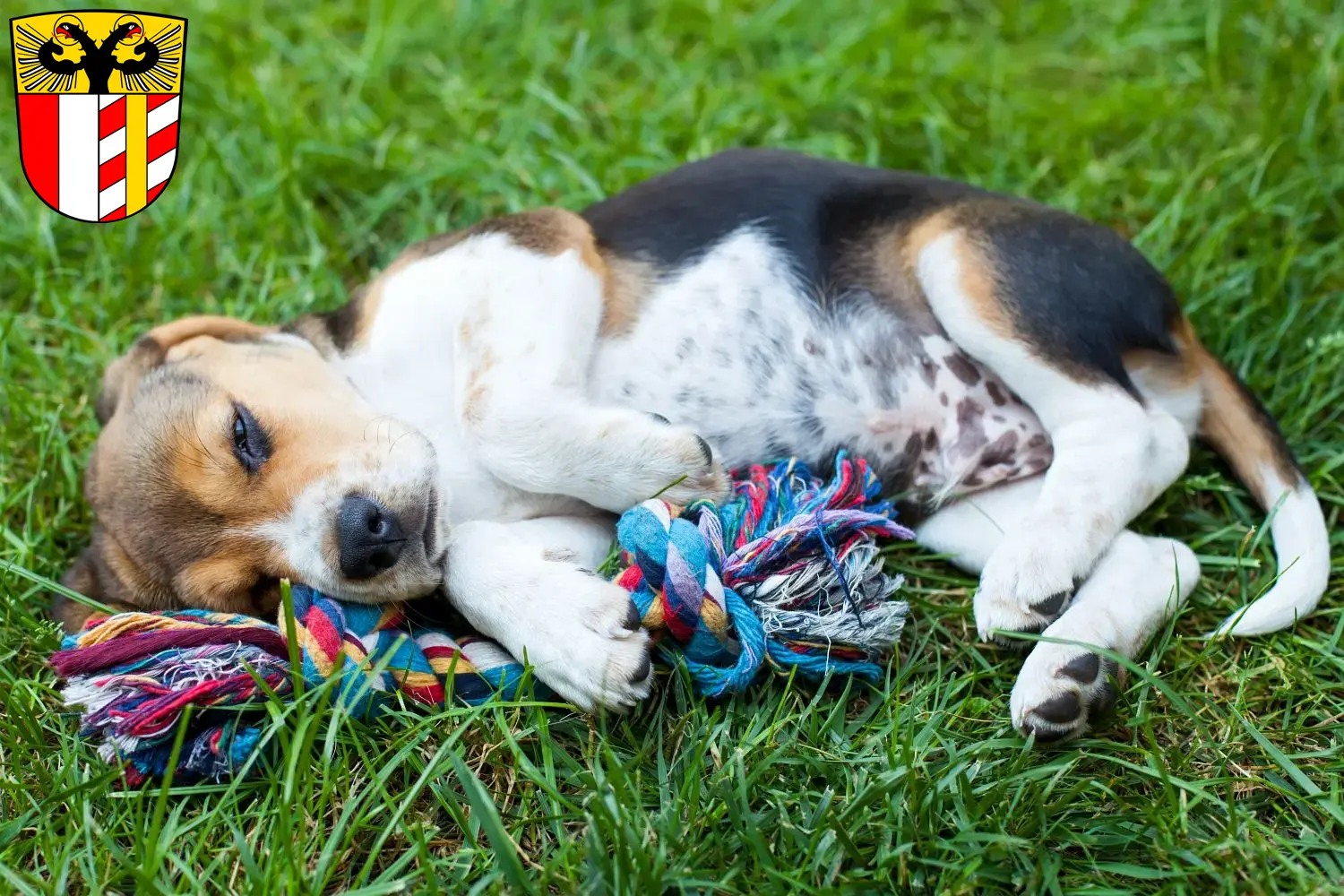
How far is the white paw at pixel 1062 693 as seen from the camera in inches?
108

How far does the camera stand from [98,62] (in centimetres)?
426

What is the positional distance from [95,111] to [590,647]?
116 inches

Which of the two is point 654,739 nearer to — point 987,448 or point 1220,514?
point 987,448

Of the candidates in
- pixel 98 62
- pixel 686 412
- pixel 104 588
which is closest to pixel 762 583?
pixel 686 412

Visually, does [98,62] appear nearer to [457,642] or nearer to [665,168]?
[665,168]

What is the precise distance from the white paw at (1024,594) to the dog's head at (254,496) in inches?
58.6

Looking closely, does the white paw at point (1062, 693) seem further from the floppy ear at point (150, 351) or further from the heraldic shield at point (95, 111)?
the heraldic shield at point (95, 111)

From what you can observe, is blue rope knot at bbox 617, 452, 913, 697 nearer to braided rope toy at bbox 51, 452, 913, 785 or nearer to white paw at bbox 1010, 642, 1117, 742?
braided rope toy at bbox 51, 452, 913, 785

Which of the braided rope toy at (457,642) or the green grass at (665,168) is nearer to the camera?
the green grass at (665,168)

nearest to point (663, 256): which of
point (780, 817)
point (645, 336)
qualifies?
point (645, 336)

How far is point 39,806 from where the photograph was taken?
107 inches

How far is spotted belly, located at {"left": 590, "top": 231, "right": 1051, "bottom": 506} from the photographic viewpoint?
3.42 m

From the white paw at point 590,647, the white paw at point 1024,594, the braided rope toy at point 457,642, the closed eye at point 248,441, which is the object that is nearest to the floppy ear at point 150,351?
the closed eye at point 248,441

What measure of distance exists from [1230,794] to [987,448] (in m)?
1.24
